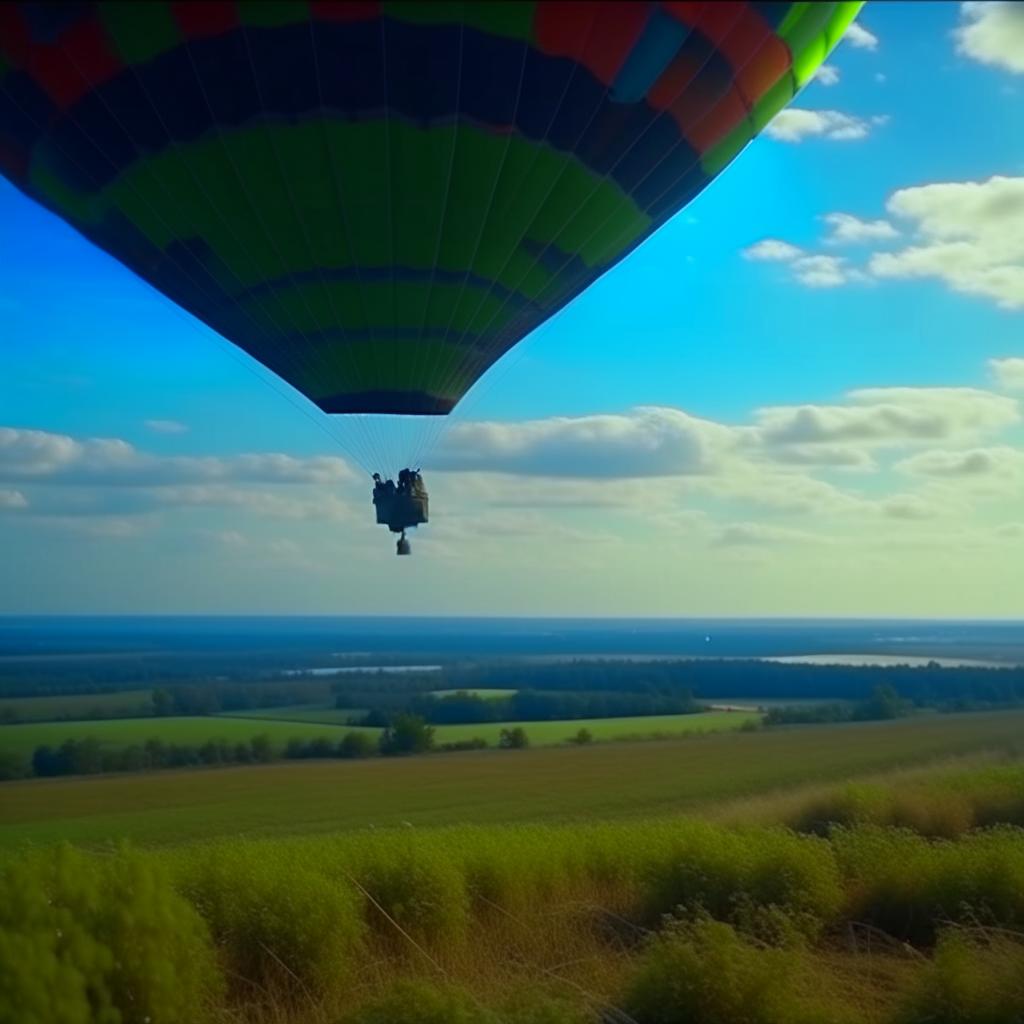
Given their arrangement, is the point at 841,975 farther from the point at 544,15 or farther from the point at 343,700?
the point at 343,700

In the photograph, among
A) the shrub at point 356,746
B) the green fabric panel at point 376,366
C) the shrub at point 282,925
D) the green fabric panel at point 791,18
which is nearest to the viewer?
the shrub at point 282,925

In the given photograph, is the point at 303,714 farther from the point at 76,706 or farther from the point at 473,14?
the point at 473,14

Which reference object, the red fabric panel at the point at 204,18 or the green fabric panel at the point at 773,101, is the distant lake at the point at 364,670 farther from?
the red fabric panel at the point at 204,18

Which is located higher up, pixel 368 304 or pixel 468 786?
pixel 368 304

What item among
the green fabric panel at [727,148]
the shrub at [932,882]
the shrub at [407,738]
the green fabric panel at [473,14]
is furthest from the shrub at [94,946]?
the shrub at [407,738]

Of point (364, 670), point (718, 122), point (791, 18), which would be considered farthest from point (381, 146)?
point (364, 670)

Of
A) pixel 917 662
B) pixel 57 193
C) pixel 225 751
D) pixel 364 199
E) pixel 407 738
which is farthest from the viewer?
pixel 917 662

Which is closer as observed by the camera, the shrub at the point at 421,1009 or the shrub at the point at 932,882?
the shrub at the point at 421,1009

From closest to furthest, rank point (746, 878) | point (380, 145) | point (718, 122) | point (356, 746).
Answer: point (380, 145) → point (746, 878) → point (718, 122) → point (356, 746)
